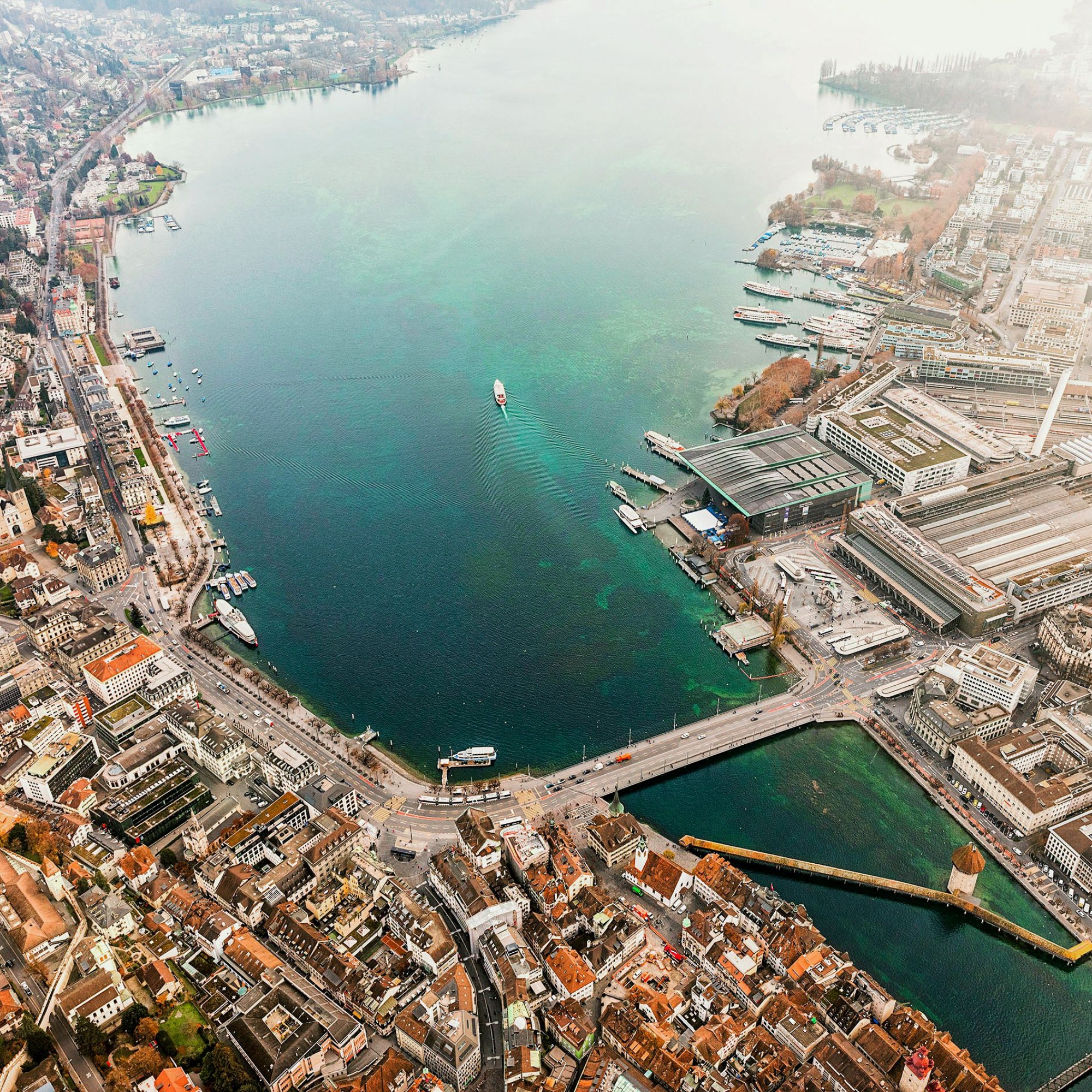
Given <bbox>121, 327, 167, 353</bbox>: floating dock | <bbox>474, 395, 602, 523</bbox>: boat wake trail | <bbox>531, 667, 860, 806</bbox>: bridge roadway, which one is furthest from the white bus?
<bbox>121, 327, 167, 353</bbox>: floating dock

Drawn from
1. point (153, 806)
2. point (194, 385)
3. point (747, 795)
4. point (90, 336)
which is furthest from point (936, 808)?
point (90, 336)

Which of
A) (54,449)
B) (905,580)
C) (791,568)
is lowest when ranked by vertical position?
(791,568)

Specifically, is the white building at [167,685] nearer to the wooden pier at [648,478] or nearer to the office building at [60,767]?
the office building at [60,767]

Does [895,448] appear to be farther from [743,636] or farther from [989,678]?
[989,678]

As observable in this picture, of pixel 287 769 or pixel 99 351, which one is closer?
pixel 287 769

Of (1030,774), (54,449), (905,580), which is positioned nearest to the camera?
(1030,774)

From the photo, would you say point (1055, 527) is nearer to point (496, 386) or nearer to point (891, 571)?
point (891, 571)

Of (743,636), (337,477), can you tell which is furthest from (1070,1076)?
(337,477)

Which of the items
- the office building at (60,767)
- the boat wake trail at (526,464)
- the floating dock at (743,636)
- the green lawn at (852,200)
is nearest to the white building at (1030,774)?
the floating dock at (743,636)
